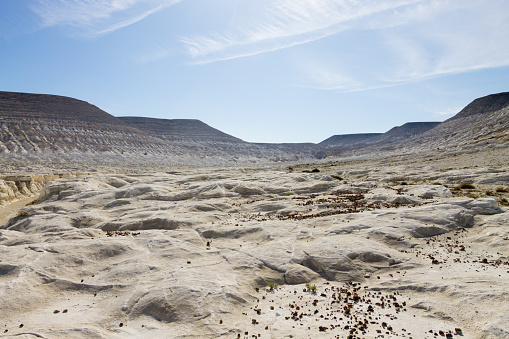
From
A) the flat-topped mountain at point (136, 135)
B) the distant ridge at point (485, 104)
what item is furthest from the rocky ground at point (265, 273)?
the distant ridge at point (485, 104)

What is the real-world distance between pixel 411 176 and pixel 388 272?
28.5m

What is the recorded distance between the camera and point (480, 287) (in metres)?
8.51

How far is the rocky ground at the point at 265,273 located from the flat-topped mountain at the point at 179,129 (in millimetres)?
105881

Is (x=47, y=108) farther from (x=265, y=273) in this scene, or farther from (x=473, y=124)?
(x=473, y=124)

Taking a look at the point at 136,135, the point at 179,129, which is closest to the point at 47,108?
the point at 136,135

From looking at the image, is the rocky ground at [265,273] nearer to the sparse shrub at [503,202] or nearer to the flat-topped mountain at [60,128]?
the sparse shrub at [503,202]

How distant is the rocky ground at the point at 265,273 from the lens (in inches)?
294

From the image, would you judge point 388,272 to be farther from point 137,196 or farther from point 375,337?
point 137,196

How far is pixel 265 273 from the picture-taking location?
10492 mm

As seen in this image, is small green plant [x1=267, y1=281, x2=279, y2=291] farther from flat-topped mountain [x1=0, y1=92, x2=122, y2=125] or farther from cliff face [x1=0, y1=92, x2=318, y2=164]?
flat-topped mountain [x1=0, y1=92, x2=122, y2=125]

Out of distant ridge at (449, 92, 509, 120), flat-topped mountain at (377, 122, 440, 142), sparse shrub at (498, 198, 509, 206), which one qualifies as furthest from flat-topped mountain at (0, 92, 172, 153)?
flat-topped mountain at (377, 122, 440, 142)

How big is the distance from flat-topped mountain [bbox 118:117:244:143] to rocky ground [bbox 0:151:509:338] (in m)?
106

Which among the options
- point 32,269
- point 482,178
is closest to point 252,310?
point 32,269

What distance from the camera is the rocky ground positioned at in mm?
7469
